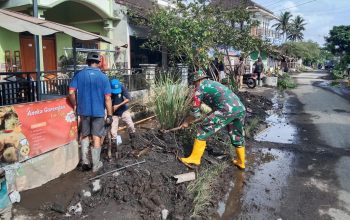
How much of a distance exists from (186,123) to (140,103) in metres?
5.11

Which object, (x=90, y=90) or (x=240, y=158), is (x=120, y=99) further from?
(x=240, y=158)

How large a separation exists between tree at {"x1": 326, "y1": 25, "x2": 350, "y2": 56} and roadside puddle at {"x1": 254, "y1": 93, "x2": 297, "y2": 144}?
37.8m

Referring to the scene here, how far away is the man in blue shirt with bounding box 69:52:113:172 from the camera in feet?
16.9

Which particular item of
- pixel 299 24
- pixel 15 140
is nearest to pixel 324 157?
pixel 15 140

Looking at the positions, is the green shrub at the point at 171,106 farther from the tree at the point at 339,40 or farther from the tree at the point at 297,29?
the tree at the point at 297,29

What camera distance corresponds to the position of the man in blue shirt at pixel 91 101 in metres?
5.15

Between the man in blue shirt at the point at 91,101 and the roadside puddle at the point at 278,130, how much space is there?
4.51 metres

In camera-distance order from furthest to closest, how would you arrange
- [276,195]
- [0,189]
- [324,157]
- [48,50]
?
[48,50]
[324,157]
[276,195]
[0,189]

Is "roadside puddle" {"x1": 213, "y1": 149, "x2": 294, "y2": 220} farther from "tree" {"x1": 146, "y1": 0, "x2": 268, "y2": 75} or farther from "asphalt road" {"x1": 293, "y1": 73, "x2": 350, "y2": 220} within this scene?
"tree" {"x1": 146, "y1": 0, "x2": 268, "y2": 75}

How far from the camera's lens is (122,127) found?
27.1ft

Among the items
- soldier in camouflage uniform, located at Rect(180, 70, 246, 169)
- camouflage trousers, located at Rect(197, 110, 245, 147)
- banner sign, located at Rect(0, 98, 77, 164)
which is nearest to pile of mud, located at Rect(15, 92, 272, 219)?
soldier in camouflage uniform, located at Rect(180, 70, 246, 169)

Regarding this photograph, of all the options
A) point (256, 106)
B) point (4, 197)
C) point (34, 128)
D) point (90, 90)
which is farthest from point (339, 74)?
point (4, 197)

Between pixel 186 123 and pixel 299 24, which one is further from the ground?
pixel 299 24

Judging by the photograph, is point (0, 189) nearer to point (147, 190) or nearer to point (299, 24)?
point (147, 190)
